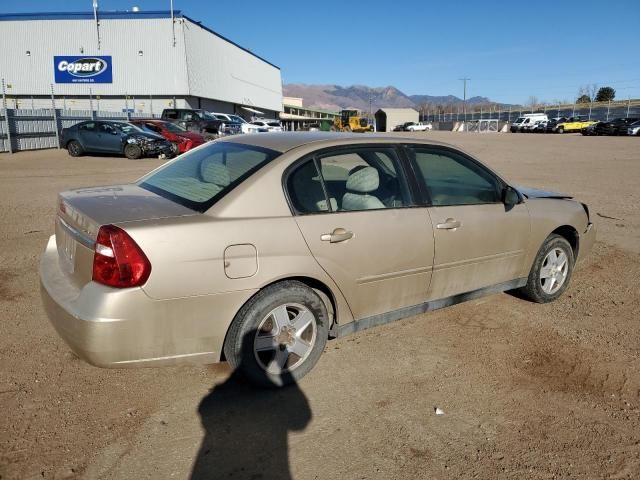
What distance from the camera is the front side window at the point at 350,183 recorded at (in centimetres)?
334

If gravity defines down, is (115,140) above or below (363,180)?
above

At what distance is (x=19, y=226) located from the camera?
7641 mm

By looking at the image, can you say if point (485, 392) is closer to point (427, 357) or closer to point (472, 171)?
point (427, 357)

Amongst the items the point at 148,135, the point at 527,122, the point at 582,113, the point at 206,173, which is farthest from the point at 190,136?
the point at 582,113

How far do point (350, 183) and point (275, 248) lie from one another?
104 centimetres

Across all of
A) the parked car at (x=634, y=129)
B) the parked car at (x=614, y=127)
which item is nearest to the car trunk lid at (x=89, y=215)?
the parked car at (x=634, y=129)

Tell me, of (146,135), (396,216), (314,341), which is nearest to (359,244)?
(396,216)

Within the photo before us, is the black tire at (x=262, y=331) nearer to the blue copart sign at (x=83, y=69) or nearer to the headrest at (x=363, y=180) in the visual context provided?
the headrest at (x=363, y=180)

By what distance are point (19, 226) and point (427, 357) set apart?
21.7 ft

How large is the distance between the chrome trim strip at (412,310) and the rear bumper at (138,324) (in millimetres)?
870

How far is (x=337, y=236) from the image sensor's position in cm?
330

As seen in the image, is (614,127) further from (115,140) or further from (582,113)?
(115,140)

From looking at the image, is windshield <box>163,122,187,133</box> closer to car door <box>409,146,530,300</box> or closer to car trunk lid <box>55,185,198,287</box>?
car trunk lid <box>55,185,198,287</box>

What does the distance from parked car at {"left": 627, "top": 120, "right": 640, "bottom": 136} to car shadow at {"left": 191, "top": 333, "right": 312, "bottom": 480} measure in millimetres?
48921
